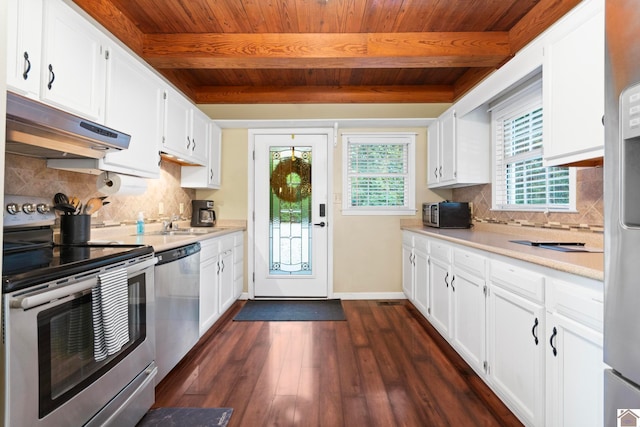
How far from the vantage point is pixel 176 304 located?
2.11m

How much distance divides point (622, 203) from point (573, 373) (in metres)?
0.94

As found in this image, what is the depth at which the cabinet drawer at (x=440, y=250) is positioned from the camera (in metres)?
2.46

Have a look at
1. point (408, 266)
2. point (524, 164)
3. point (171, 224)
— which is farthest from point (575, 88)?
point (171, 224)

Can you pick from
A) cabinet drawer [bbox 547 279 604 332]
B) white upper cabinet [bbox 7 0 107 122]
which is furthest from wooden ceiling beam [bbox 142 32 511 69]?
cabinet drawer [bbox 547 279 604 332]

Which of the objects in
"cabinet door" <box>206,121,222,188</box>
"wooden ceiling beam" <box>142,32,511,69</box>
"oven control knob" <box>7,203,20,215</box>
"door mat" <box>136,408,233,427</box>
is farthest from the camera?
"cabinet door" <box>206,121,222,188</box>

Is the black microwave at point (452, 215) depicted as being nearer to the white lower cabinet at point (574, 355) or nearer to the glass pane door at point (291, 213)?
the glass pane door at point (291, 213)

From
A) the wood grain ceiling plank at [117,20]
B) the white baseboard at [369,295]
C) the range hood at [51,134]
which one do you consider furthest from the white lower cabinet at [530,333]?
the wood grain ceiling plank at [117,20]

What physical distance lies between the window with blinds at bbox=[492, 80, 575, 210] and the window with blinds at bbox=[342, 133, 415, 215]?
1135mm

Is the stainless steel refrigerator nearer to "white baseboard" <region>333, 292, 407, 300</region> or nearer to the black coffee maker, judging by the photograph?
"white baseboard" <region>333, 292, 407, 300</region>

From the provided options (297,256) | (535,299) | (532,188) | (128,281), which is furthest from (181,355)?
(532,188)

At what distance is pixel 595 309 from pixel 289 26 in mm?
2668

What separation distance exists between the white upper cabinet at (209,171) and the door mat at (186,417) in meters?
2.31

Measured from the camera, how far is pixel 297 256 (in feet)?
12.9

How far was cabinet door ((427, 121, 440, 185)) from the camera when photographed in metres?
3.52
